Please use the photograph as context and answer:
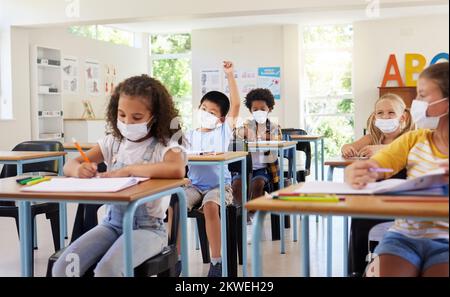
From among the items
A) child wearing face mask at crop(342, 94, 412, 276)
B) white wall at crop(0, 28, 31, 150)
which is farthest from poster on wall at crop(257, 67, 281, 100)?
child wearing face mask at crop(342, 94, 412, 276)

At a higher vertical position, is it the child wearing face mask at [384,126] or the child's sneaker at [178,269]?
the child wearing face mask at [384,126]

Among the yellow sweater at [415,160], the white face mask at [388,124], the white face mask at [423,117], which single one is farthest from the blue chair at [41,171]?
the white face mask at [423,117]

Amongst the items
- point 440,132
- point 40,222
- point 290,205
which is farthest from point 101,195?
point 40,222

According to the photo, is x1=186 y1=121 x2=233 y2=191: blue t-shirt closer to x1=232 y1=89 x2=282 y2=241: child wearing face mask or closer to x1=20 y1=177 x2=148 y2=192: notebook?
x1=232 y1=89 x2=282 y2=241: child wearing face mask

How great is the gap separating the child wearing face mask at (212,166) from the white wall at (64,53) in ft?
9.67

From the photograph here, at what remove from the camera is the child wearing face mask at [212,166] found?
3.16 metres

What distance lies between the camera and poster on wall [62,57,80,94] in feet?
28.0

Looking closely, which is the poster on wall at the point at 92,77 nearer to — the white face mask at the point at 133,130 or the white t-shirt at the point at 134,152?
the white t-shirt at the point at 134,152

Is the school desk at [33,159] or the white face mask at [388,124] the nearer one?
the white face mask at [388,124]

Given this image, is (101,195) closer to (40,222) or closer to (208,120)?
(208,120)

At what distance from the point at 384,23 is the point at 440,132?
8593mm

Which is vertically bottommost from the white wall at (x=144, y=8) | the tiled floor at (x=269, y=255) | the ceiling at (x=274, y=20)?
the tiled floor at (x=269, y=255)

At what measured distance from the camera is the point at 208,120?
3584mm

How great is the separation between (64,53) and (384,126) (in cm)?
660
